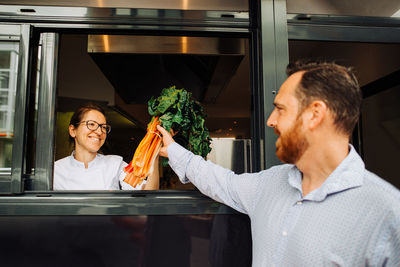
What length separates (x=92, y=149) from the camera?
7.60ft

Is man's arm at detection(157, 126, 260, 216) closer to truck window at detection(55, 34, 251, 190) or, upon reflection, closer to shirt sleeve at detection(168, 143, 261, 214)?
shirt sleeve at detection(168, 143, 261, 214)

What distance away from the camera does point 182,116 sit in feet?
5.47

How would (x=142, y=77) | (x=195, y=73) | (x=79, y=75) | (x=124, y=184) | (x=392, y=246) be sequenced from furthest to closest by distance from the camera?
(x=79, y=75), (x=142, y=77), (x=195, y=73), (x=124, y=184), (x=392, y=246)

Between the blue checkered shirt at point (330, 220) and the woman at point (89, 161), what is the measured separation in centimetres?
115

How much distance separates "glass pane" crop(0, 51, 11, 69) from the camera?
5.47 ft

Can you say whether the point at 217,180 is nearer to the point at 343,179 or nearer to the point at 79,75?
the point at 343,179

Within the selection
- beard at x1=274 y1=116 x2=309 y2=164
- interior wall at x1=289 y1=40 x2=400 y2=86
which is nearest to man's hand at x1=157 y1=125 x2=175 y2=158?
beard at x1=274 y1=116 x2=309 y2=164

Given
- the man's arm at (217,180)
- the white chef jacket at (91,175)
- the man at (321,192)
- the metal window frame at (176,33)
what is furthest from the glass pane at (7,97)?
the man at (321,192)

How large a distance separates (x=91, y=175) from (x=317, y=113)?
1.62m

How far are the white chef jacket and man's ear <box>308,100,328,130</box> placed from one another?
1.14 meters

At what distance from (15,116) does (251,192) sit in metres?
1.31

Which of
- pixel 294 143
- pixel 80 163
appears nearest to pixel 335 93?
pixel 294 143

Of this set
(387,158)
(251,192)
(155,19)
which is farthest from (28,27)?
(387,158)

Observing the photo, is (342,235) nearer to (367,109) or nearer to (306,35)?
(306,35)
